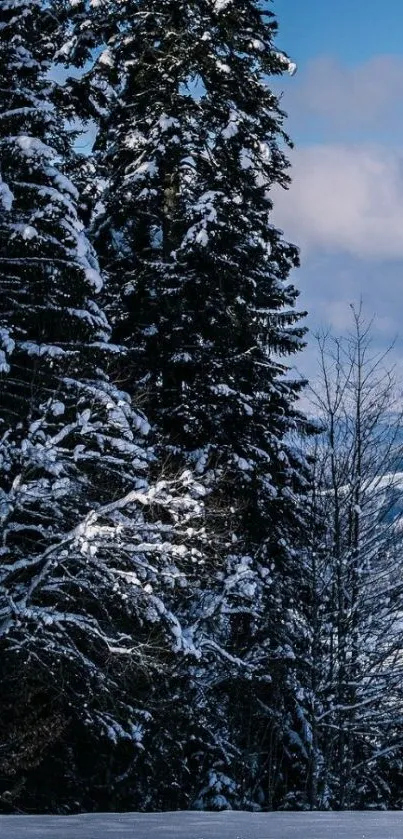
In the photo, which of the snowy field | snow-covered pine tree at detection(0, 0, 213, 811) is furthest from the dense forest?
the snowy field

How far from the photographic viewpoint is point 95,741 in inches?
615

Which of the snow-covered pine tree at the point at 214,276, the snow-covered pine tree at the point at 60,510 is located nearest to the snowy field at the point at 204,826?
the snow-covered pine tree at the point at 60,510

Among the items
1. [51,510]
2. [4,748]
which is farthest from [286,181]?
[4,748]

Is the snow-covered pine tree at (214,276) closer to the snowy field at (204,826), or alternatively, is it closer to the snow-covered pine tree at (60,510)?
the snow-covered pine tree at (60,510)

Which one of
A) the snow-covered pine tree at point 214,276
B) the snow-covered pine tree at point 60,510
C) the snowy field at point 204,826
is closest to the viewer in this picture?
the snowy field at point 204,826

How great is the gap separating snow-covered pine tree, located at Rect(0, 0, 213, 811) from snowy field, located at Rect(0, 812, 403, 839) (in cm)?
409

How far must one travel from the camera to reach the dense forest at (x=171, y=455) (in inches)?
536

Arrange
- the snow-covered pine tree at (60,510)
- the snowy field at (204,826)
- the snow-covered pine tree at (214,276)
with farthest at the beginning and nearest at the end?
the snow-covered pine tree at (214,276)
the snow-covered pine tree at (60,510)
the snowy field at (204,826)

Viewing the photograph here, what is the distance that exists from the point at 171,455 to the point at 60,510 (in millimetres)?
3304

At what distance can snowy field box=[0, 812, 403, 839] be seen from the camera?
6.91 metres

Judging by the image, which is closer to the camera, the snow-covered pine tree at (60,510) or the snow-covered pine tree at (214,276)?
the snow-covered pine tree at (60,510)

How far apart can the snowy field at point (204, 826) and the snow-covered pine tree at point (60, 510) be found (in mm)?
4094

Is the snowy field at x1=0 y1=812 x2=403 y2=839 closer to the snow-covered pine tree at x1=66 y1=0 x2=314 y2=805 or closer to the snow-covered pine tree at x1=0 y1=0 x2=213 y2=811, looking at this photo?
the snow-covered pine tree at x1=0 y1=0 x2=213 y2=811

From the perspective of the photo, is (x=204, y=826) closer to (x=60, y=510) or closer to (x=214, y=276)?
(x=60, y=510)
